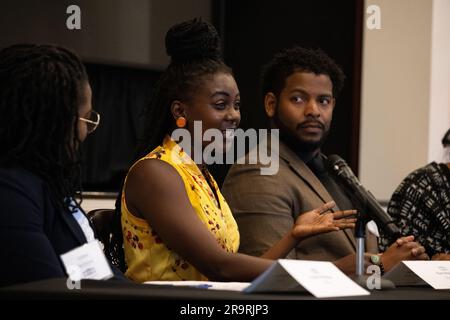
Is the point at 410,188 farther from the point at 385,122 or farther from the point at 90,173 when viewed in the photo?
the point at 90,173

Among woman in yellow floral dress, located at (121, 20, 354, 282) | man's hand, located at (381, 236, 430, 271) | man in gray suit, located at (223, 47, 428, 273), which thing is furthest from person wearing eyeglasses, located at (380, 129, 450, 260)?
woman in yellow floral dress, located at (121, 20, 354, 282)

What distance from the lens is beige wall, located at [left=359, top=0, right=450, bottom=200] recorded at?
3.83 m

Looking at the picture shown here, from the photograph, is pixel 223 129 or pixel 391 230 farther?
pixel 223 129

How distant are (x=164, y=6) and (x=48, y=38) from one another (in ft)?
2.14

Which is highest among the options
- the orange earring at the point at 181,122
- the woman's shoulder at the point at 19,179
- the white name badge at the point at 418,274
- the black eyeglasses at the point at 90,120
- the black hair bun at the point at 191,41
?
the black hair bun at the point at 191,41

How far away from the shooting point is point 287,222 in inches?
84.3

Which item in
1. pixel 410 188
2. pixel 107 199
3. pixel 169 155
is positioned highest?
pixel 169 155

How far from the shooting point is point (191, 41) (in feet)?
6.64

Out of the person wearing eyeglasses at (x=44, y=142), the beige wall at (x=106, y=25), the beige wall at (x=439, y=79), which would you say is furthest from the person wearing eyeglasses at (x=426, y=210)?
the beige wall at (x=106, y=25)

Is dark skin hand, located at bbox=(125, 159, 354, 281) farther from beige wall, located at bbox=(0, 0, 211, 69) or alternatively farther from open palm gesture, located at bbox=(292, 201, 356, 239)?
beige wall, located at bbox=(0, 0, 211, 69)

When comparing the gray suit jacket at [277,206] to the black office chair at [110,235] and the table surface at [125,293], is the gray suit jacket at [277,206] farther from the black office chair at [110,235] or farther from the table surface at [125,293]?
the table surface at [125,293]

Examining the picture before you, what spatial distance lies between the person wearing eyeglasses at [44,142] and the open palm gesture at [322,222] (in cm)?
51

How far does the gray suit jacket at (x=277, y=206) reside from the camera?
2131 mm
